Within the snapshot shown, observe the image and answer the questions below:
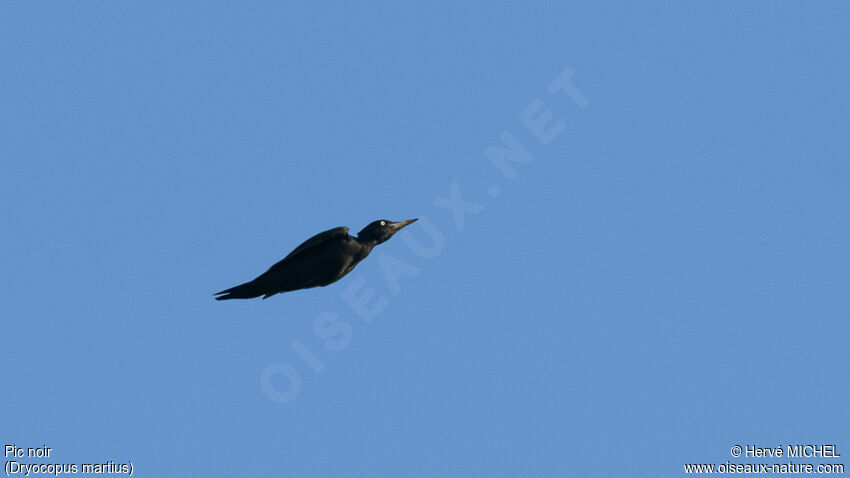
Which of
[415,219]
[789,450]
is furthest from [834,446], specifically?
[415,219]

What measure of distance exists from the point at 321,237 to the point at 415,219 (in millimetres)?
2350

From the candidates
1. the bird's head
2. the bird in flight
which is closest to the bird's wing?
the bird in flight

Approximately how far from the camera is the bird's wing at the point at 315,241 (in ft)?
120

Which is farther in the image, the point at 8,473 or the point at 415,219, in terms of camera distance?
the point at 415,219

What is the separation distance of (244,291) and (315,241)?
158cm

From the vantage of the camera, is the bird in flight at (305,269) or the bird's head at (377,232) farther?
the bird's head at (377,232)

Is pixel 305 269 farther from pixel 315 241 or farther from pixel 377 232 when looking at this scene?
pixel 377 232

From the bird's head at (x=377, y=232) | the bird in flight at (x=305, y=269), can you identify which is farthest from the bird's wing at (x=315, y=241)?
the bird's head at (x=377, y=232)

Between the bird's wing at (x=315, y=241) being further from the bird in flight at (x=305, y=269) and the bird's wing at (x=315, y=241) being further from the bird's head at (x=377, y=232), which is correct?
the bird's head at (x=377, y=232)

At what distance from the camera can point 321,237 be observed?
120 feet

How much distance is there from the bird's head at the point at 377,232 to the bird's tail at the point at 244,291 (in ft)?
7.01

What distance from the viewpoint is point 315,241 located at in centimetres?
3653

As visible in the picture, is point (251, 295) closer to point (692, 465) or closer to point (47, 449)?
point (47, 449)

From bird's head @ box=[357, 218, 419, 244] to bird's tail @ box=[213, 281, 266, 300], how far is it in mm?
2135
